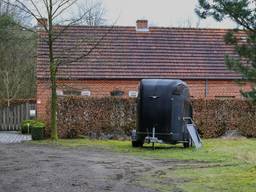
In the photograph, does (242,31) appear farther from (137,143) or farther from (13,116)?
(13,116)

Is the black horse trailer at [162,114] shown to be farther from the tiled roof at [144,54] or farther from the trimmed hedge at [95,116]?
the tiled roof at [144,54]

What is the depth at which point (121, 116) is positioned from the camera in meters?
31.1

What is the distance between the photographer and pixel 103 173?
1531 cm

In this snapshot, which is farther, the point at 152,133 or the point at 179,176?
the point at 152,133

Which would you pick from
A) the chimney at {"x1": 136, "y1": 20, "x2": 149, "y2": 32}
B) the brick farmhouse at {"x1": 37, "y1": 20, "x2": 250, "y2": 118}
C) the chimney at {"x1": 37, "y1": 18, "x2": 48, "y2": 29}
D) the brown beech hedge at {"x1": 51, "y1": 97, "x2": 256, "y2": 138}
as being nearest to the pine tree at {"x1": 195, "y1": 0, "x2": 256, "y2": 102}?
the chimney at {"x1": 37, "y1": 18, "x2": 48, "y2": 29}

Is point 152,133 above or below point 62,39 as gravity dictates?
below

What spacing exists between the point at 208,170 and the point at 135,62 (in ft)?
71.5

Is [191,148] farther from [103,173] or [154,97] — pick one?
[103,173]

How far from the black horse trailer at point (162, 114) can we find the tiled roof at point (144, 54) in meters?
11.0

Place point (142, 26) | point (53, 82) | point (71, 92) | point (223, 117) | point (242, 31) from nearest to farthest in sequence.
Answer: point (242, 31) → point (53, 82) → point (223, 117) → point (71, 92) → point (142, 26)

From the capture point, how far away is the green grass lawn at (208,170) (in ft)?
42.3

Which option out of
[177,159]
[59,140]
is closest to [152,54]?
[59,140]

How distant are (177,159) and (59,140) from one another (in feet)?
34.5

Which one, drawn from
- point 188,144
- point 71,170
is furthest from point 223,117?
point 71,170
